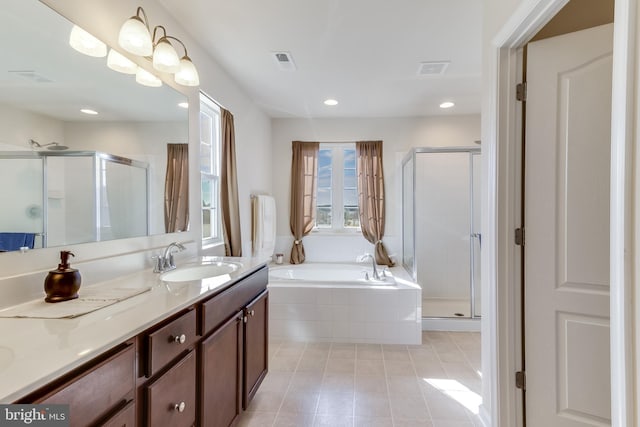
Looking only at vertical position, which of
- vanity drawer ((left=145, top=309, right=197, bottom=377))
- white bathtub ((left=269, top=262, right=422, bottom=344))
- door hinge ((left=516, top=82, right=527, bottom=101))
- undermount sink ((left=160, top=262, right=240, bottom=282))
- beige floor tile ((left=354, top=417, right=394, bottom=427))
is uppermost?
door hinge ((left=516, top=82, right=527, bottom=101))

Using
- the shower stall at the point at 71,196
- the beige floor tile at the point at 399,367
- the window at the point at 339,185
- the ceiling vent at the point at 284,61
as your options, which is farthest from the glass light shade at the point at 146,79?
the window at the point at 339,185

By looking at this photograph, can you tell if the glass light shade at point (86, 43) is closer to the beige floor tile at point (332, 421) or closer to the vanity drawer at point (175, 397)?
the vanity drawer at point (175, 397)

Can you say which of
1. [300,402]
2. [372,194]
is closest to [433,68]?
[372,194]

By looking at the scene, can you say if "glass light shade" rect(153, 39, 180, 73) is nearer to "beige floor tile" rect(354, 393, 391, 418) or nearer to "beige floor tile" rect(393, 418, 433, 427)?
"beige floor tile" rect(354, 393, 391, 418)

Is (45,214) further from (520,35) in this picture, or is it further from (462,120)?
(462,120)

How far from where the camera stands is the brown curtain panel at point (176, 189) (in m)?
2.02

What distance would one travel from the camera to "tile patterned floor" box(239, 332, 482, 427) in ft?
6.33

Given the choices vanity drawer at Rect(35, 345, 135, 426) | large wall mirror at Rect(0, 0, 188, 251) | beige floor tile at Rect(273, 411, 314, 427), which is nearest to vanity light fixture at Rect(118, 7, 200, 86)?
large wall mirror at Rect(0, 0, 188, 251)

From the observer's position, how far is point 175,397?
1146mm

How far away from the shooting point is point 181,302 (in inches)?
46.1

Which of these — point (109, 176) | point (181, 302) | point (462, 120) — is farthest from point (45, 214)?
point (462, 120)

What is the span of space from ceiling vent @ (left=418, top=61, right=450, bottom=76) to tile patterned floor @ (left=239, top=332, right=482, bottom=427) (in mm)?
2553

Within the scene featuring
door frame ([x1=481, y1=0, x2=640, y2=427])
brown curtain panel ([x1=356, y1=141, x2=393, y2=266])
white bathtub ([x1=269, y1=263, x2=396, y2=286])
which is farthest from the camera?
brown curtain panel ([x1=356, y1=141, x2=393, y2=266])

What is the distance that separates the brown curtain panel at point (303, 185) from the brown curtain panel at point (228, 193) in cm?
158
